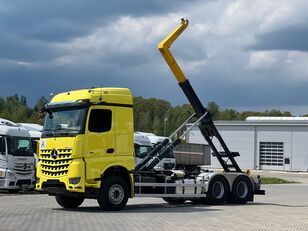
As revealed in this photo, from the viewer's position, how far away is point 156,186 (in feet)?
59.7

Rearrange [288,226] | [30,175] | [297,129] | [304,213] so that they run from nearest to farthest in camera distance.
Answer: [288,226]
[304,213]
[30,175]
[297,129]

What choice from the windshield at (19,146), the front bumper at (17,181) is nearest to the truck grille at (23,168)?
the front bumper at (17,181)

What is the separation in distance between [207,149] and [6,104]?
315ft

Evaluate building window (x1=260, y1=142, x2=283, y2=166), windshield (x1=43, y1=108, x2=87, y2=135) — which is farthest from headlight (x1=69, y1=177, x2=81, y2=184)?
building window (x1=260, y1=142, x2=283, y2=166)

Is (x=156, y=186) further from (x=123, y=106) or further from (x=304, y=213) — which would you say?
(x=304, y=213)

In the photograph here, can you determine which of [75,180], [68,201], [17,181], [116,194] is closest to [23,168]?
[17,181]

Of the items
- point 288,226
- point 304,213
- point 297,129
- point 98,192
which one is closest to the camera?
point 288,226

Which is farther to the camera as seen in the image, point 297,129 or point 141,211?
point 297,129

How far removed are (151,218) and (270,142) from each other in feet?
189

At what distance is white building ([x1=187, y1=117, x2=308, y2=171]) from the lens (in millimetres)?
68562

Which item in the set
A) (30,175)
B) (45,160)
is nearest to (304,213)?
(45,160)

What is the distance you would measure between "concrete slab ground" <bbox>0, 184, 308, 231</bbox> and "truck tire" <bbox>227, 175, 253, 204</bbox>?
4.31ft

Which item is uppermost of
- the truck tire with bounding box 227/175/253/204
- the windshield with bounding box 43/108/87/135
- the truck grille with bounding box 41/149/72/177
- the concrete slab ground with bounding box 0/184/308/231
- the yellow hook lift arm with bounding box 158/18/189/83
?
the yellow hook lift arm with bounding box 158/18/189/83

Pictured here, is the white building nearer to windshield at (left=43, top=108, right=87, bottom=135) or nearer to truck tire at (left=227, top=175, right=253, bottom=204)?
truck tire at (left=227, top=175, right=253, bottom=204)
